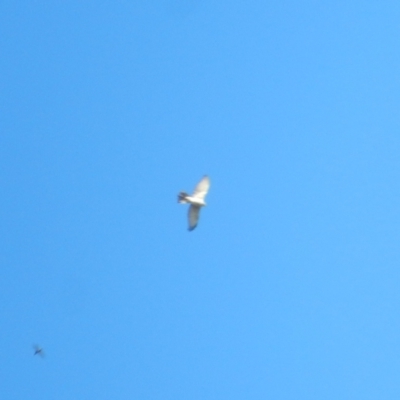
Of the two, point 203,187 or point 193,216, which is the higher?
point 203,187

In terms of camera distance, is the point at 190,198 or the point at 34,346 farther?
the point at 34,346

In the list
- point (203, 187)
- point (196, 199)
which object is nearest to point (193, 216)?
point (196, 199)

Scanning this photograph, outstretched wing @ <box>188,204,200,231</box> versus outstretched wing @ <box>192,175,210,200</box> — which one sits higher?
outstretched wing @ <box>192,175,210,200</box>

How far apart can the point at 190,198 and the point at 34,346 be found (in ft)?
38.8

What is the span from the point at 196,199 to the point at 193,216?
564 millimetres

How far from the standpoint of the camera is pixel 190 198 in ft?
140

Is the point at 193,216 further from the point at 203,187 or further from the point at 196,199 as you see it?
the point at 203,187

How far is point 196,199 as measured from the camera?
4278 cm

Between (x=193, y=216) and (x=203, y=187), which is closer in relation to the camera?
(x=193, y=216)

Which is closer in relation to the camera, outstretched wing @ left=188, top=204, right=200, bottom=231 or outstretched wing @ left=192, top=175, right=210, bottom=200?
outstretched wing @ left=188, top=204, right=200, bottom=231

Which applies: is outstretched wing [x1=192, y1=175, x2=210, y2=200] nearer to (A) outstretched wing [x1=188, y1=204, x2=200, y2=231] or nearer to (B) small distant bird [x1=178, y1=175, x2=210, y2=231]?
(B) small distant bird [x1=178, y1=175, x2=210, y2=231]

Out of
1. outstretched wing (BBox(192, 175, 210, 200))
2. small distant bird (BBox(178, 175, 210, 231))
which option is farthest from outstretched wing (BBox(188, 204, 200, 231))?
outstretched wing (BBox(192, 175, 210, 200))

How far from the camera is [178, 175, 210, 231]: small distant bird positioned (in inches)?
1674

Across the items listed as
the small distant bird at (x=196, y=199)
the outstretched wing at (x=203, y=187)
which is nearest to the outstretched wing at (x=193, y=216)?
the small distant bird at (x=196, y=199)
